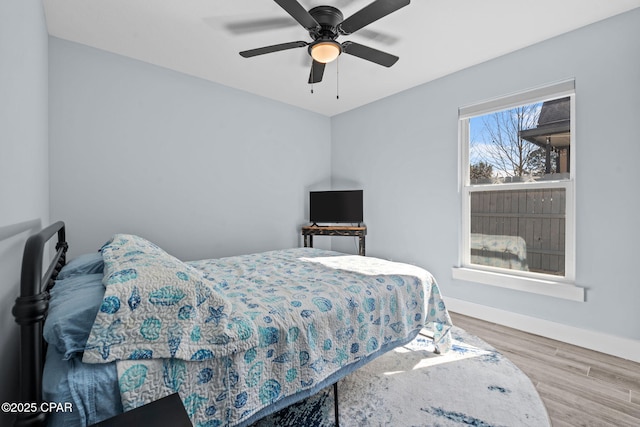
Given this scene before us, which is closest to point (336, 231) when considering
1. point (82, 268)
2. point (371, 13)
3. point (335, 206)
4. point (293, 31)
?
point (335, 206)

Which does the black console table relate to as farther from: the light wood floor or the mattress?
the mattress

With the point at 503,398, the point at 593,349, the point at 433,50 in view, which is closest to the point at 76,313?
the point at 503,398

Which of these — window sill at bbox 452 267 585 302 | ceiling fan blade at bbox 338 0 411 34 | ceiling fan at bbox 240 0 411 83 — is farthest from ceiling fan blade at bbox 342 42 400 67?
window sill at bbox 452 267 585 302

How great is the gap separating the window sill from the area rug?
79 cm

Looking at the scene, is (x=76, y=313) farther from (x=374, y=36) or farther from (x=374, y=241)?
(x=374, y=241)

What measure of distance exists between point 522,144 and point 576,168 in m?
0.55

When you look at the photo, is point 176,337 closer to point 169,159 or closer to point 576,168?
point 169,159

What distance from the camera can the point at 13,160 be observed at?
1.20 m

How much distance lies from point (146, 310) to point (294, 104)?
12.3ft

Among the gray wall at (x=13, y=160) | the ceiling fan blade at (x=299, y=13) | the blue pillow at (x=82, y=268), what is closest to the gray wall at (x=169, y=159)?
the gray wall at (x=13, y=160)

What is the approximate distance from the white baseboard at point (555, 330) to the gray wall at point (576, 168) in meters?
0.06

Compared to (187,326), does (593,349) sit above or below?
below

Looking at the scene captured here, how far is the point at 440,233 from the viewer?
11.1 feet

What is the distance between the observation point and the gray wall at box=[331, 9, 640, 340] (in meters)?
2.27
